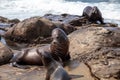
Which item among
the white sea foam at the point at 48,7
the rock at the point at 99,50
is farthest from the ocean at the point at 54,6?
the rock at the point at 99,50

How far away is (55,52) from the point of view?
629 cm

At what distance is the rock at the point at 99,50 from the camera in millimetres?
5375

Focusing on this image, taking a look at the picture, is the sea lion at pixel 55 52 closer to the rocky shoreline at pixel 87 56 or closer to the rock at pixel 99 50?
the rocky shoreline at pixel 87 56

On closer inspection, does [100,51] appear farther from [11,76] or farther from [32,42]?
[32,42]

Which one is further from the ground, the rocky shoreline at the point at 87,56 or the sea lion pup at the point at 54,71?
the sea lion pup at the point at 54,71

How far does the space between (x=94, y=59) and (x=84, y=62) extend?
0.21m

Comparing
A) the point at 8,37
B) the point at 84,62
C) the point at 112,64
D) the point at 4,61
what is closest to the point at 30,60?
the point at 4,61

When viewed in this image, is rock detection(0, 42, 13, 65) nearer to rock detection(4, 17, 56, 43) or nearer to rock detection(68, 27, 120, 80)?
rock detection(68, 27, 120, 80)

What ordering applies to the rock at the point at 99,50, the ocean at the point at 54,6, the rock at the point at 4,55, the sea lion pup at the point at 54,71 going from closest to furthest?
the sea lion pup at the point at 54,71
the rock at the point at 99,50
the rock at the point at 4,55
the ocean at the point at 54,6

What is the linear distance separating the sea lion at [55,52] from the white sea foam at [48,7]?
664 inches

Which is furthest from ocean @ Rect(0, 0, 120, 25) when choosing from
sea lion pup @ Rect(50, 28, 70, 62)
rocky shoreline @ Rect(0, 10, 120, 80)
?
sea lion pup @ Rect(50, 28, 70, 62)

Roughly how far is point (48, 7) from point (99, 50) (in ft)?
74.1

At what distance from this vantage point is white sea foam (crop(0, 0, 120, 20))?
986 inches

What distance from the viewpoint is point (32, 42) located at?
31.0 feet
